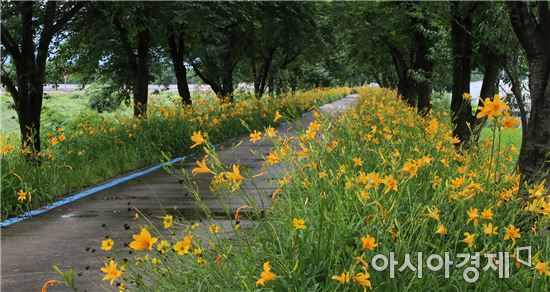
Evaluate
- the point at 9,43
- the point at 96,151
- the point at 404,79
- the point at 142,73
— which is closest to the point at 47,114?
the point at 142,73

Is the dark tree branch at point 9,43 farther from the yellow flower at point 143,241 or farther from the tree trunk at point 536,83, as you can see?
the yellow flower at point 143,241

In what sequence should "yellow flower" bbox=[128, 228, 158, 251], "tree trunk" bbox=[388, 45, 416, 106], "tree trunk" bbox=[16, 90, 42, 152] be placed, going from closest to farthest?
"yellow flower" bbox=[128, 228, 158, 251], "tree trunk" bbox=[16, 90, 42, 152], "tree trunk" bbox=[388, 45, 416, 106]

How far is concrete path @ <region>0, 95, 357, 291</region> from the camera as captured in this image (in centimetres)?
514

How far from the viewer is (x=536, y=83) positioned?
566cm

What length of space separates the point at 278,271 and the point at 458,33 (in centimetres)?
835

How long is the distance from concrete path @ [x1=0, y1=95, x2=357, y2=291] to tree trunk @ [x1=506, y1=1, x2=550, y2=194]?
7.60 feet

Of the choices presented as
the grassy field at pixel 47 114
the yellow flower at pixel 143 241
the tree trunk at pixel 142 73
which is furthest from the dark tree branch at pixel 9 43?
the yellow flower at pixel 143 241

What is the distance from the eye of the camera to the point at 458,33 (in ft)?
34.9

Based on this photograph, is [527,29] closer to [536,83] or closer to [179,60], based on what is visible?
[536,83]

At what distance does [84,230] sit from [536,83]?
524cm

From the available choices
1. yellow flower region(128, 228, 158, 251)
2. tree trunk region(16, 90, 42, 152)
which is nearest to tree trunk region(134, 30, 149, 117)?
tree trunk region(16, 90, 42, 152)

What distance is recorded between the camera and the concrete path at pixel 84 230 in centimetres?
514

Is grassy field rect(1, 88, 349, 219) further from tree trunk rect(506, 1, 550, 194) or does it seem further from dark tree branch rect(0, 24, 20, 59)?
tree trunk rect(506, 1, 550, 194)

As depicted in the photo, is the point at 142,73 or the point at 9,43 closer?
the point at 9,43
